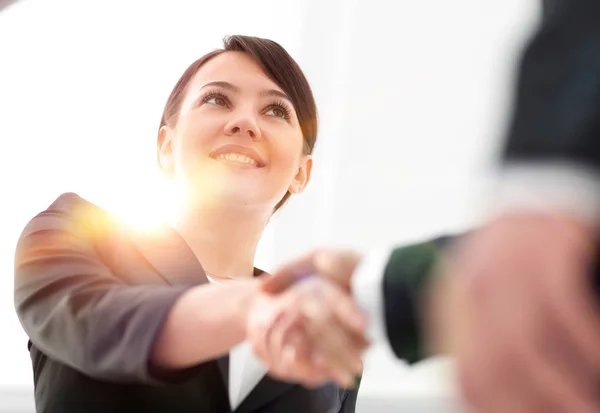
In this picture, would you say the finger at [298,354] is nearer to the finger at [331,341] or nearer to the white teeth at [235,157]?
the finger at [331,341]

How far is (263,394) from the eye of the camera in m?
0.78

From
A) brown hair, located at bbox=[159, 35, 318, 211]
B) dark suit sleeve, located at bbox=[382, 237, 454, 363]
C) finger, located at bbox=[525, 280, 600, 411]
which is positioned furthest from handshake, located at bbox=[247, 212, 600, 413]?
brown hair, located at bbox=[159, 35, 318, 211]

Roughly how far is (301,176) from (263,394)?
53cm

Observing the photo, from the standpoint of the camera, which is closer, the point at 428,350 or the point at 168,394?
the point at 428,350

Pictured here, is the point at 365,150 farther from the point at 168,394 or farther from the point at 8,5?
the point at 168,394


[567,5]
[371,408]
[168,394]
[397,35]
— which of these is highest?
[567,5]

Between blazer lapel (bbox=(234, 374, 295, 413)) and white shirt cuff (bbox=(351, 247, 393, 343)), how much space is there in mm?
286

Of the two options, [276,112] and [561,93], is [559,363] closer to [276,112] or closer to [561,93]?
[561,93]

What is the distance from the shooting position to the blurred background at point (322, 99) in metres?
1.55

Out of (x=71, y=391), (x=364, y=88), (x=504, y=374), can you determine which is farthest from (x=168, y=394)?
(x=364, y=88)

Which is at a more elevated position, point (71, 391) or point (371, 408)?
point (71, 391)

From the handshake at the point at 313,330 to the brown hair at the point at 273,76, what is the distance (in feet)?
2.04

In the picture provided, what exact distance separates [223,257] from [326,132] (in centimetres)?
78

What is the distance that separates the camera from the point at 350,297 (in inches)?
22.0
